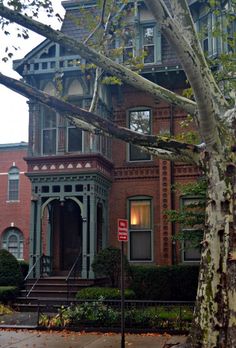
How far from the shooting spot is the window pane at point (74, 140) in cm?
1978

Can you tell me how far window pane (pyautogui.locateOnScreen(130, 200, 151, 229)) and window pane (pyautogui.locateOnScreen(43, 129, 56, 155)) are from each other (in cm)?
398

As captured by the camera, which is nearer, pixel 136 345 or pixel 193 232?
pixel 136 345

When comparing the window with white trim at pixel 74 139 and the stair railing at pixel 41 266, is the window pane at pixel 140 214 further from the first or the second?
the stair railing at pixel 41 266

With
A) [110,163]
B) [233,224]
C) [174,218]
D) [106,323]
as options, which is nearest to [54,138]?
[110,163]

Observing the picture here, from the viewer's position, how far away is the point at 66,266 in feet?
67.9

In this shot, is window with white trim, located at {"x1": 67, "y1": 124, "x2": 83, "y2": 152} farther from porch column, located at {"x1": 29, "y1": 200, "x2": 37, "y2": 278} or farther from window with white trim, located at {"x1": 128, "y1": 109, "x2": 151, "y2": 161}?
porch column, located at {"x1": 29, "y1": 200, "x2": 37, "y2": 278}

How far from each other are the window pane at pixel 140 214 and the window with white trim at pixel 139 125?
1880mm

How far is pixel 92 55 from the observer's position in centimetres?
926

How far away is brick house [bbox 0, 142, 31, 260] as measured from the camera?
3222 centimetres

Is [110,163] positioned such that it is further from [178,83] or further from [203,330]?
[203,330]

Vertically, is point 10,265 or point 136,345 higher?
point 10,265

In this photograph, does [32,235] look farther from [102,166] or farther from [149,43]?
[149,43]

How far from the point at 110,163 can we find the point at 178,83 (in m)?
4.31

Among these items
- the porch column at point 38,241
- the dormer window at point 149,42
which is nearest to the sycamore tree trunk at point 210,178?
the porch column at point 38,241
